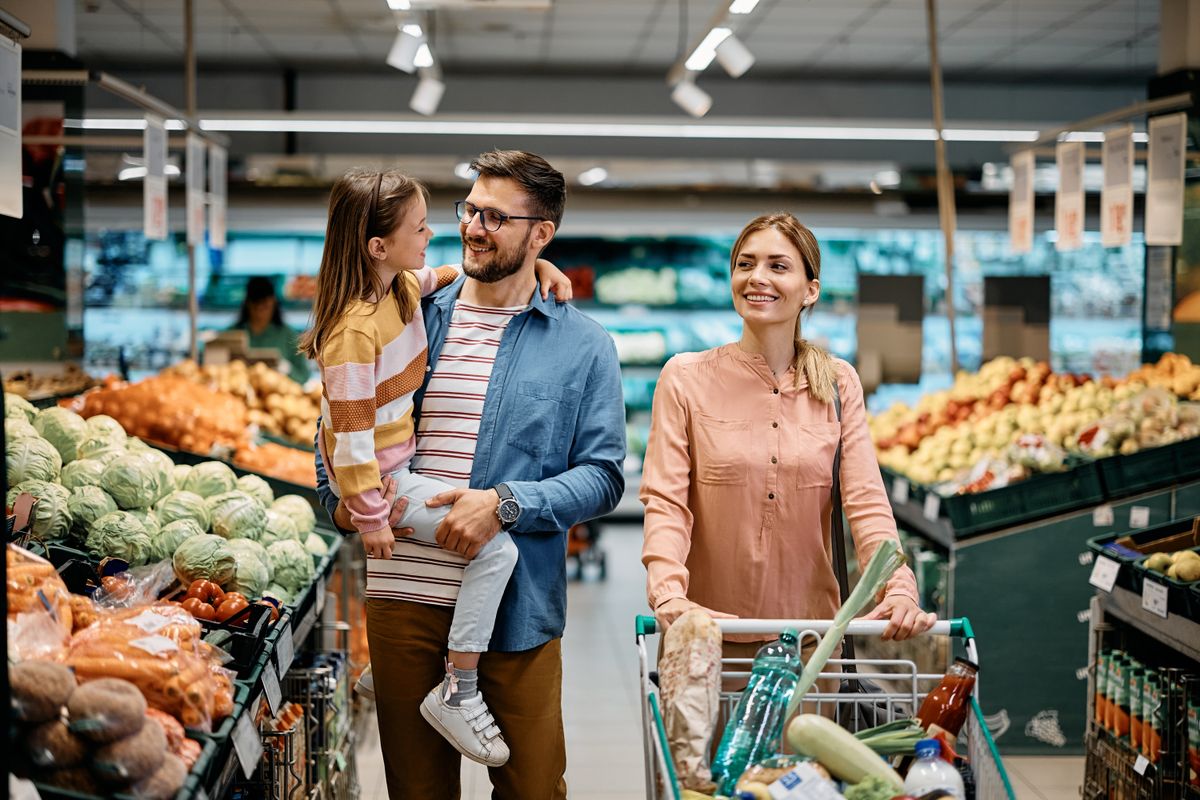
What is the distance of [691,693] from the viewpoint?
6.07 feet

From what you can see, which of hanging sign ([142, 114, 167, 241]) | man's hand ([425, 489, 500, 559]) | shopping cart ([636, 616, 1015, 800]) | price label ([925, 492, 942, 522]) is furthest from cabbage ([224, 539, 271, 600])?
price label ([925, 492, 942, 522])

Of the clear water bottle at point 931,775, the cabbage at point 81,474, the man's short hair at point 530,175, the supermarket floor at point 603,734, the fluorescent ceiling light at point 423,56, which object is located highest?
the fluorescent ceiling light at point 423,56

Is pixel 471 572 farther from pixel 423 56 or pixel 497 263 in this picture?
pixel 423 56

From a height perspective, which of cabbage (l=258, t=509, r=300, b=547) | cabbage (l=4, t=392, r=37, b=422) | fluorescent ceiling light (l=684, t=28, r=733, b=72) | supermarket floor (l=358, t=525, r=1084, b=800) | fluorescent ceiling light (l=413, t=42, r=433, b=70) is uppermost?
fluorescent ceiling light (l=413, t=42, r=433, b=70)

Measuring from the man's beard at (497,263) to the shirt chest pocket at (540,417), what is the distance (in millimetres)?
223

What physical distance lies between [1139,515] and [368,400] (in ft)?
11.8

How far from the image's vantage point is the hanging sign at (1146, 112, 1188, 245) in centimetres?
552

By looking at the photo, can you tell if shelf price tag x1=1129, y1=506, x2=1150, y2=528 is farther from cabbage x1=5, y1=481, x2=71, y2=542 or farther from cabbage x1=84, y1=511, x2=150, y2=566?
cabbage x1=5, y1=481, x2=71, y2=542

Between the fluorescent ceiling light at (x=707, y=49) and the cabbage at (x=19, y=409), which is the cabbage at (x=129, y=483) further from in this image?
the fluorescent ceiling light at (x=707, y=49)

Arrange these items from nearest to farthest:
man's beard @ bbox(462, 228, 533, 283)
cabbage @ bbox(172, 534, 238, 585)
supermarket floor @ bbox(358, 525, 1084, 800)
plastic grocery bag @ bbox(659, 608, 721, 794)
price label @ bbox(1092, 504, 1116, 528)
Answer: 1. plastic grocery bag @ bbox(659, 608, 721, 794)
2. man's beard @ bbox(462, 228, 533, 283)
3. cabbage @ bbox(172, 534, 238, 585)
4. supermarket floor @ bbox(358, 525, 1084, 800)
5. price label @ bbox(1092, 504, 1116, 528)

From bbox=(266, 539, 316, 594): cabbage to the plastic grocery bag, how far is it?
5.30 ft

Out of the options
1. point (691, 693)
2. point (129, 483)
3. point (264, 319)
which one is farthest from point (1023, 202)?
point (691, 693)

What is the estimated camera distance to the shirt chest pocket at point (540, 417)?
2297mm

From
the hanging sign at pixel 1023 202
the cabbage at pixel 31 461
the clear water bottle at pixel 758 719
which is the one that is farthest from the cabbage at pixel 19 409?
the hanging sign at pixel 1023 202
